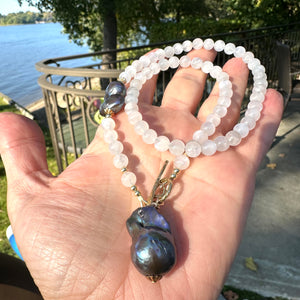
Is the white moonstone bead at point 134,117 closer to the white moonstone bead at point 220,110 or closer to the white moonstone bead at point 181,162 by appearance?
the white moonstone bead at point 181,162

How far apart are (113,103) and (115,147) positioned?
1.16 feet

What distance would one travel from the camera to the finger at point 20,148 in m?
1.60

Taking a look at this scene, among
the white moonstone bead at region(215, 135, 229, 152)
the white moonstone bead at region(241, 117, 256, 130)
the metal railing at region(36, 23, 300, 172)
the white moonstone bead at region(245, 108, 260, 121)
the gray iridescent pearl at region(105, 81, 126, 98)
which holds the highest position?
the gray iridescent pearl at region(105, 81, 126, 98)

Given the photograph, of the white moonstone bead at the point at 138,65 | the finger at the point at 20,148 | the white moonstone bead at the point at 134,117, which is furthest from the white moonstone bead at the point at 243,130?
the finger at the point at 20,148

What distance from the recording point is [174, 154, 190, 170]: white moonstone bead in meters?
1.72

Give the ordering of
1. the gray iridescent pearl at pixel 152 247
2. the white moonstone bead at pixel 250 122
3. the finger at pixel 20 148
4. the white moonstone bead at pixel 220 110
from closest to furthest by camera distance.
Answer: the gray iridescent pearl at pixel 152 247, the finger at pixel 20 148, the white moonstone bead at pixel 250 122, the white moonstone bead at pixel 220 110

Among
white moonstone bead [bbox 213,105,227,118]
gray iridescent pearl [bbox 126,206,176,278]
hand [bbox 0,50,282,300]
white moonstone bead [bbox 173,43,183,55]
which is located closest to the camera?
gray iridescent pearl [bbox 126,206,176,278]

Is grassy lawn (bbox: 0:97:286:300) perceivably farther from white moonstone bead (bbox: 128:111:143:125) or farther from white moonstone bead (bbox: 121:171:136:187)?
white moonstone bead (bbox: 128:111:143:125)

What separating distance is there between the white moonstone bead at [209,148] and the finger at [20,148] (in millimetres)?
944

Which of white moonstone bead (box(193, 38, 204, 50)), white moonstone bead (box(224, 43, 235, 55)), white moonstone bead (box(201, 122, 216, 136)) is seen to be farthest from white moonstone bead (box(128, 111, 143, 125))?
white moonstone bead (box(224, 43, 235, 55))

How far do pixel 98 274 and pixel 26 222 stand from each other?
45 centimetres

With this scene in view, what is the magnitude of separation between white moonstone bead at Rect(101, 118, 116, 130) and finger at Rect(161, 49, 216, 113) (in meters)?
0.54

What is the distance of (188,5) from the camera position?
11.1 m

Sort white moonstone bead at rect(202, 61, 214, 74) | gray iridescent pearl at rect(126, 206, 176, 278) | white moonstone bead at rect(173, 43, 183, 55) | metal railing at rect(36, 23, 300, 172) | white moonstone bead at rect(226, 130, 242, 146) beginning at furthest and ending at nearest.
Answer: metal railing at rect(36, 23, 300, 172), white moonstone bead at rect(173, 43, 183, 55), white moonstone bead at rect(202, 61, 214, 74), white moonstone bead at rect(226, 130, 242, 146), gray iridescent pearl at rect(126, 206, 176, 278)
